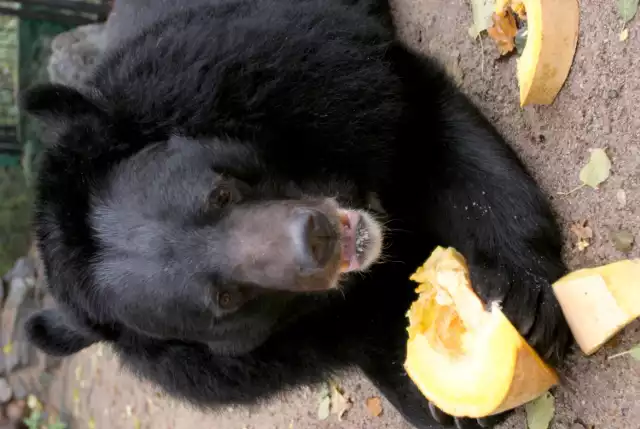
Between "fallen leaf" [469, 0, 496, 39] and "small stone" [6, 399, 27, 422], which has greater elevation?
"fallen leaf" [469, 0, 496, 39]

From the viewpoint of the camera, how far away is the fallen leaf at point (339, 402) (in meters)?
2.84

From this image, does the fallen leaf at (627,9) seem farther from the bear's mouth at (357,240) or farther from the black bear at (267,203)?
the bear's mouth at (357,240)

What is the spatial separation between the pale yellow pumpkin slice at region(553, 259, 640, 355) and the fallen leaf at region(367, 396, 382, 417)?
118cm

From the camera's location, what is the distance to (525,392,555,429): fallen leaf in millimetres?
1782

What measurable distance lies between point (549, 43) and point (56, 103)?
48.9 inches

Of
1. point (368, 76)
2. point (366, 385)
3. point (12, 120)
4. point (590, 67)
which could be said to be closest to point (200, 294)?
point (368, 76)

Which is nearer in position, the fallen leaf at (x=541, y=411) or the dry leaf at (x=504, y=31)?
the fallen leaf at (x=541, y=411)

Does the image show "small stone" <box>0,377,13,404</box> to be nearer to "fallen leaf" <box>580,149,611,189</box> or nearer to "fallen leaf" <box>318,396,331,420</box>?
"fallen leaf" <box>318,396,331,420</box>

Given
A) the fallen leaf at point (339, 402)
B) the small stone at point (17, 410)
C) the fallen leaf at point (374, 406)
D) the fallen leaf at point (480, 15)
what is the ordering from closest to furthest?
1. the fallen leaf at point (480, 15)
2. the fallen leaf at point (374, 406)
3. the fallen leaf at point (339, 402)
4. the small stone at point (17, 410)

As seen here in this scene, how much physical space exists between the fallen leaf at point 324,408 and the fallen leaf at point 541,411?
123cm

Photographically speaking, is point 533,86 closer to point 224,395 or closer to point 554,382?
point 554,382

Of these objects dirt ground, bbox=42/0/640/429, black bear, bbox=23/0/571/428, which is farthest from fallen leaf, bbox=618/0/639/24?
black bear, bbox=23/0/571/428

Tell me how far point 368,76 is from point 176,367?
100 cm

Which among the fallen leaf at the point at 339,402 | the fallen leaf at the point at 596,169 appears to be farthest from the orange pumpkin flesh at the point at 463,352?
the fallen leaf at the point at 339,402
